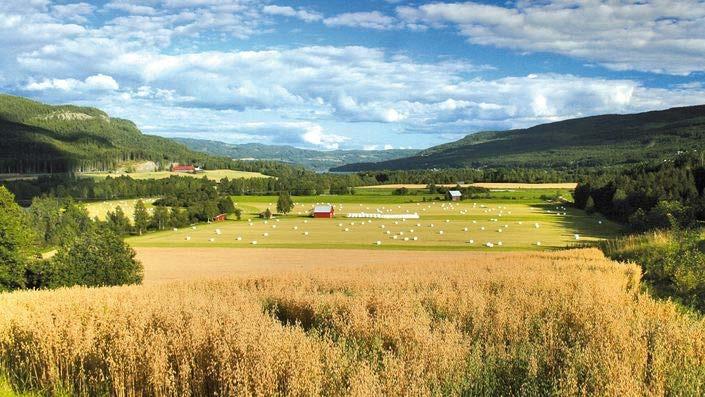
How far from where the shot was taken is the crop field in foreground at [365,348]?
6383 mm

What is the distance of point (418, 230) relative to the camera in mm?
87250

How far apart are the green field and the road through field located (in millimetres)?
4977

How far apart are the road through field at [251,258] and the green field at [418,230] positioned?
4977 millimetres

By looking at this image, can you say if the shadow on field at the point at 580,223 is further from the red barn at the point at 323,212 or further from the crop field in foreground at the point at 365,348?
the crop field in foreground at the point at 365,348

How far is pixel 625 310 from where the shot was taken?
9.73 m

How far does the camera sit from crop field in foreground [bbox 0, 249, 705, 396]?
6383mm

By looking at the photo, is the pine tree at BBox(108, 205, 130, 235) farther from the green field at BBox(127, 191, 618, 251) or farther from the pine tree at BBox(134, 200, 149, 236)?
the green field at BBox(127, 191, 618, 251)

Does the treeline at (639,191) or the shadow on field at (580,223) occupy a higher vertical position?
the treeline at (639,191)

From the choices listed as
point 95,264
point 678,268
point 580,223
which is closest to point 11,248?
point 95,264

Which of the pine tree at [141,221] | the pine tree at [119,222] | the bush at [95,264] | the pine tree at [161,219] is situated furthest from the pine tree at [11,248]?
the pine tree at [161,219]

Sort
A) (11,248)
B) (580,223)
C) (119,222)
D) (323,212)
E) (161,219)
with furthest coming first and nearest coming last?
(323,212)
(161,219)
(119,222)
(580,223)
(11,248)

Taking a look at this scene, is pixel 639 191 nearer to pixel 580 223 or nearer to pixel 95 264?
pixel 580 223

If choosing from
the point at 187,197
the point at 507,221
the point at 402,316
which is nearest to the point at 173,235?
the point at 187,197

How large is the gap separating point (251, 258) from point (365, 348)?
56642 millimetres
